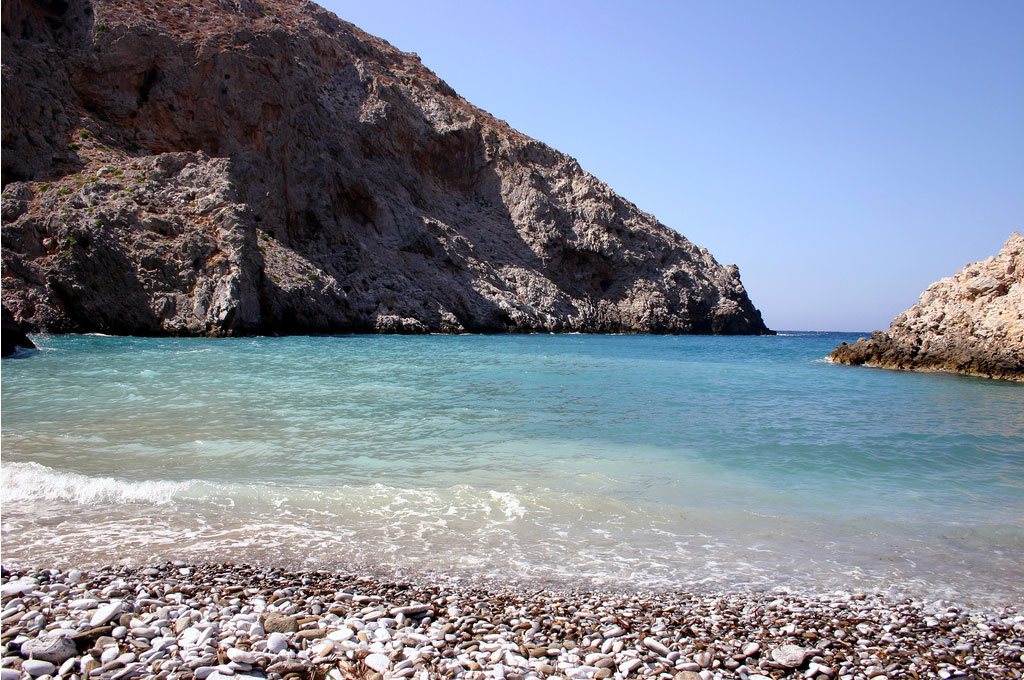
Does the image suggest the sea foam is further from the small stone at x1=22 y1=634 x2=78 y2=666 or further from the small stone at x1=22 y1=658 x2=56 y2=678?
the small stone at x1=22 y1=658 x2=56 y2=678

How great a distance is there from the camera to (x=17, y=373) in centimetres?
1532

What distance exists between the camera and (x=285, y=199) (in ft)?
150

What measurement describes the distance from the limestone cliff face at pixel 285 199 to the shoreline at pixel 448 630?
3167 centimetres

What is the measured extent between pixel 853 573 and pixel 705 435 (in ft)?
17.0

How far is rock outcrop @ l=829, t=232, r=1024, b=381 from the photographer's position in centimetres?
1906

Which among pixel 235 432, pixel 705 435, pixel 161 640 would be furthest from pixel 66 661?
pixel 705 435

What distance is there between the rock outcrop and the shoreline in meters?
19.4

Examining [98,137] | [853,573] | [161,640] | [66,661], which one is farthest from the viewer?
[98,137]

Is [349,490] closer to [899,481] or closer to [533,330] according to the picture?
[899,481]

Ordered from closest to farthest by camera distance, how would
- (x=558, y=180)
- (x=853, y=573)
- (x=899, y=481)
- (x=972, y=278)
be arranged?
(x=853, y=573)
(x=899, y=481)
(x=972, y=278)
(x=558, y=180)

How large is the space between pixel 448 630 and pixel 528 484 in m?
3.23

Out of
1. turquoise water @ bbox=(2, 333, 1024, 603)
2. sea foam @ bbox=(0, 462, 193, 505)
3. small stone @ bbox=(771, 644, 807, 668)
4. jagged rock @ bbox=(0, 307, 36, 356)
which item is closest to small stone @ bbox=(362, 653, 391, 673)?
turquoise water @ bbox=(2, 333, 1024, 603)

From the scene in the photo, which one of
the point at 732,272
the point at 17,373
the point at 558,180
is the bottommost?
the point at 17,373

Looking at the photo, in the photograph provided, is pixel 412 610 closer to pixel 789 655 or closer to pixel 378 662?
pixel 378 662
